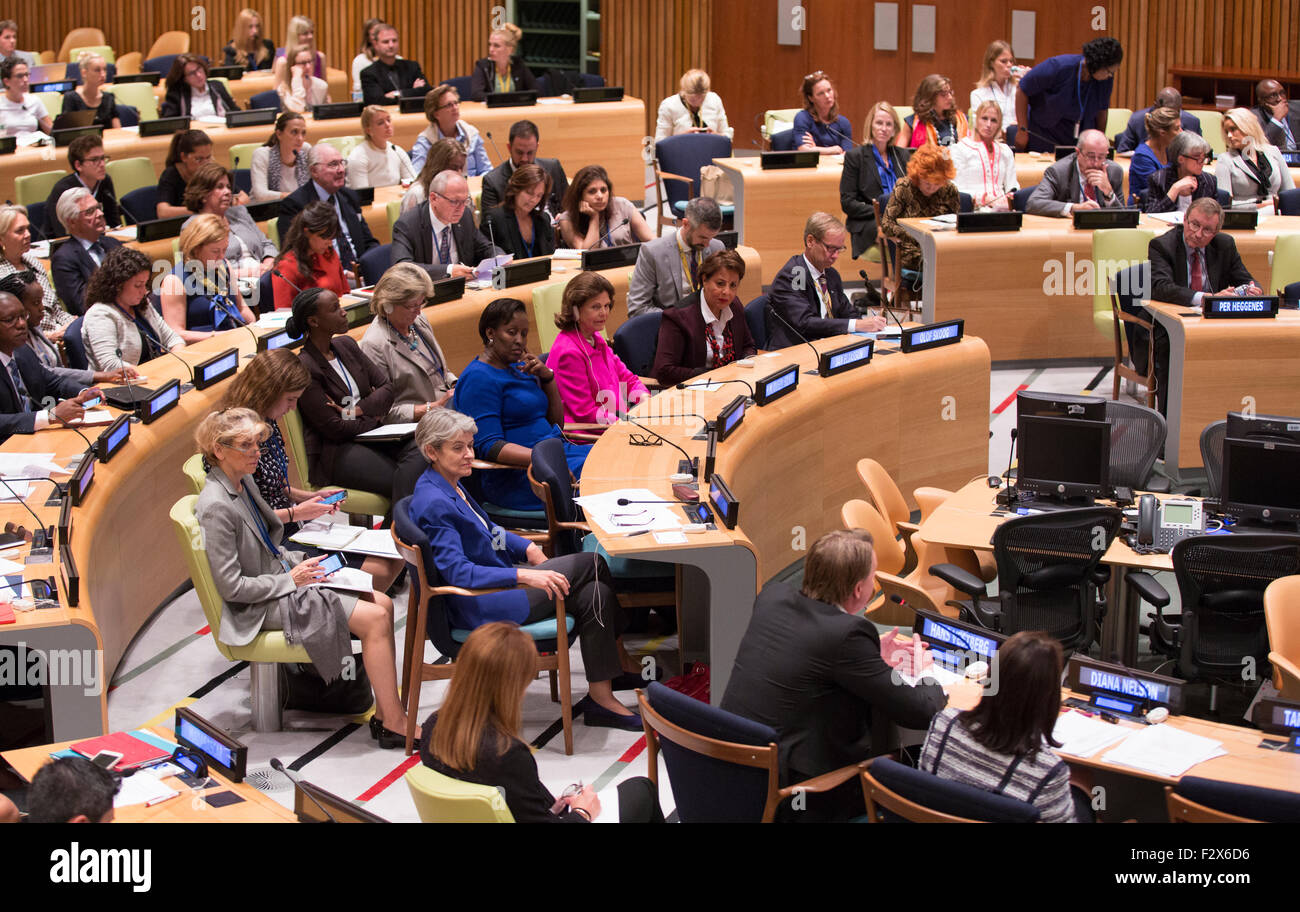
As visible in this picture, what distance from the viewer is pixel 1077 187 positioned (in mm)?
9359

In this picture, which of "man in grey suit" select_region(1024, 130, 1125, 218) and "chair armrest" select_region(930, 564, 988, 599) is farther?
"man in grey suit" select_region(1024, 130, 1125, 218)

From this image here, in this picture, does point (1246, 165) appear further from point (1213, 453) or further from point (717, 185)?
point (1213, 453)

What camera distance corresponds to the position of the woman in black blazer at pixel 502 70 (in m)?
12.2

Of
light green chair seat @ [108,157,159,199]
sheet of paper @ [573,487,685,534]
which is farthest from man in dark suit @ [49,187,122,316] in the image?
sheet of paper @ [573,487,685,534]

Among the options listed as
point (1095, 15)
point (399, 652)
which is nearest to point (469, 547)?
point (399, 652)

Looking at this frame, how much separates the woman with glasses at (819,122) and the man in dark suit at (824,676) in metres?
7.36

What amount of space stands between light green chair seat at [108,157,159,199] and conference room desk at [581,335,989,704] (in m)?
5.03

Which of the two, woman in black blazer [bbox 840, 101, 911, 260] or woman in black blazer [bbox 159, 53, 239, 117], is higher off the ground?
woman in black blazer [bbox 159, 53, 239, 117]

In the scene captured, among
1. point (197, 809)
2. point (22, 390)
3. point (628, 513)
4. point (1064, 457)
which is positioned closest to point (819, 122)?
point (1064, 457)

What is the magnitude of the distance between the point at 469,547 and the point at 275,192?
528 cm

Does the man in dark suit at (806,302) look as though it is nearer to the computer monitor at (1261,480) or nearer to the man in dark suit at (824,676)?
the computer monitor at (1261,480)

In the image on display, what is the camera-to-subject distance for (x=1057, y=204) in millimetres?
9281

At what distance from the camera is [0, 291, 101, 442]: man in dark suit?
5.69 metres

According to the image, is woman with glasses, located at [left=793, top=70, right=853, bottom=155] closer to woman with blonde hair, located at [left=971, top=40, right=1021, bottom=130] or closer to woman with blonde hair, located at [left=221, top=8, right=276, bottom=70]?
woman with blonde hair, located at [left=971, top=40, right=1021, bottom=130]
